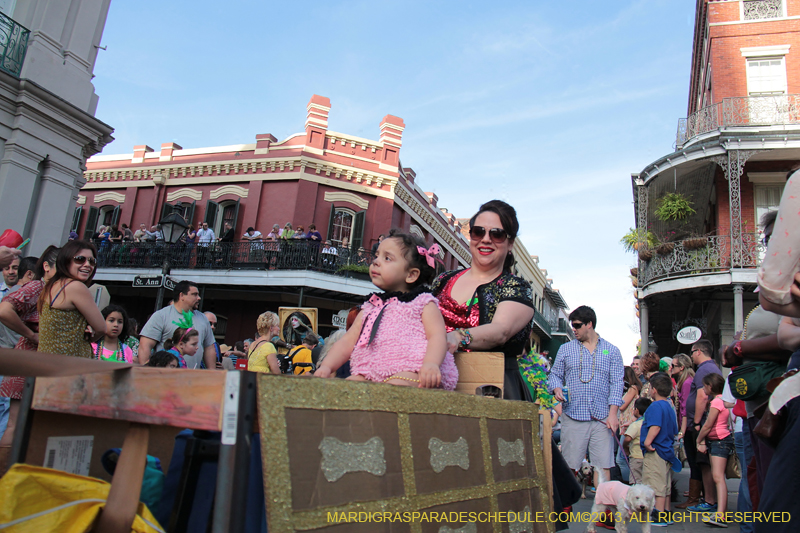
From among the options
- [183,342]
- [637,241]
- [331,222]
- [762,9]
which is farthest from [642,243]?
[183,342]

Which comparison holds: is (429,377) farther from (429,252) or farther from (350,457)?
(429,252)

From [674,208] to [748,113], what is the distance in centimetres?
326

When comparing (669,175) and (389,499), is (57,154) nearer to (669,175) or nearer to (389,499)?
(389,499)

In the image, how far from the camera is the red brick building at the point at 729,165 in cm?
1374

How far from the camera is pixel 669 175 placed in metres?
15.6

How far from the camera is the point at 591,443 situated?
5090 mm

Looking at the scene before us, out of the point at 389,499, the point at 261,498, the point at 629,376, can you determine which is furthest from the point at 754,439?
the point at 629,376

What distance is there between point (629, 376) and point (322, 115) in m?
15.9

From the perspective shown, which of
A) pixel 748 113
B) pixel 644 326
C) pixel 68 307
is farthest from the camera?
pixel 644 326

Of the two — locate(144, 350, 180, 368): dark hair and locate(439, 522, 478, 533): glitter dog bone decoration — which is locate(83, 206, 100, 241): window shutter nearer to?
locate(144, 350, 180, 368): dark hair

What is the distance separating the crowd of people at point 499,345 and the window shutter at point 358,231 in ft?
44.2

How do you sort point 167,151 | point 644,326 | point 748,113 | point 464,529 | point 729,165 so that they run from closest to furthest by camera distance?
point 464,529 < point 729,165 < point 748,113 < point 644,326 < point 167,151

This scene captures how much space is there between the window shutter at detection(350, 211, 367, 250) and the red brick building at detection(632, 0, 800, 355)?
9505mm

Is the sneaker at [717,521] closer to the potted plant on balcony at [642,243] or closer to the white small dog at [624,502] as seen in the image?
the white small dog at [624,502]
